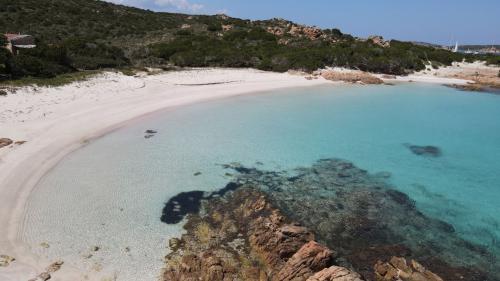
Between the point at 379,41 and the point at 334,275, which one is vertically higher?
the point at 379,41

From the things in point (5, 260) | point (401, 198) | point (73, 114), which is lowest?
point (5, 260)

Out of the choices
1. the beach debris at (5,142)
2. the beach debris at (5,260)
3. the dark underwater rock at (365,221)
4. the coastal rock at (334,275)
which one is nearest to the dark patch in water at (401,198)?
the dark underwater rock at (365,221)

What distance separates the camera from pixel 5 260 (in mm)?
7688

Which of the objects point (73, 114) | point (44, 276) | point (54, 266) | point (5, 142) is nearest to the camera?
point (44, 276)

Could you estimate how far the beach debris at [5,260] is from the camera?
24.8 ft

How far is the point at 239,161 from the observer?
14.0 m

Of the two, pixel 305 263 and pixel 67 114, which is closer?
pixel 305 263

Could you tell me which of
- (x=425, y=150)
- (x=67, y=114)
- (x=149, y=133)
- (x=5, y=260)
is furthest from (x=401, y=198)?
(x=67, y=114)

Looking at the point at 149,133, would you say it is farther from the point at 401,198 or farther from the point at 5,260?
the point at 401,198

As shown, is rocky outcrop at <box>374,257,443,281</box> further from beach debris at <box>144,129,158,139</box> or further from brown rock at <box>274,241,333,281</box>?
beach debris at <box>144,129,158,139</box>

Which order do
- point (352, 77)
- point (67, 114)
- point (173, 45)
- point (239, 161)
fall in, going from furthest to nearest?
point (173, 45) → point (352, 77) → point (67, 114) → point (239, 161)

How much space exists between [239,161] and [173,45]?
2352cm

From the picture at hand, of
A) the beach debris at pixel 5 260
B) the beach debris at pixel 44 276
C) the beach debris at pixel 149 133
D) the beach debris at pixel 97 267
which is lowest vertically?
the beach debris at pixel 97 267

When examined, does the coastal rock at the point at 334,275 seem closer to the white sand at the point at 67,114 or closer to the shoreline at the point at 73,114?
the white sand at the point at 67,114
